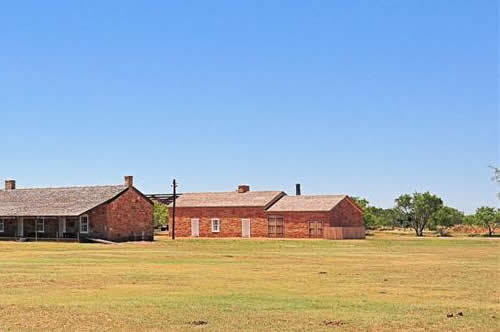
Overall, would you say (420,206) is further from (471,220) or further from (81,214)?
(81,214)

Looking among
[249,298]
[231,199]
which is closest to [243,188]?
[231,199]

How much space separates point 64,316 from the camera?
633 inches

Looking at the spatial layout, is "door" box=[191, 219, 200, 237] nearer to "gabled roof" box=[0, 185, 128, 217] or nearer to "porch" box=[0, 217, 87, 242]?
"gabled roof" box=[0, 185, 128, 217]

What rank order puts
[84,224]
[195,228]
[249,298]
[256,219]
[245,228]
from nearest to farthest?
[249,298] → [84,224] → [256,219] → [245,228] → [195,228]

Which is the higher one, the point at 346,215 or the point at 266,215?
the point at 266,215

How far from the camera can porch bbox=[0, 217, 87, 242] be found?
72.6m

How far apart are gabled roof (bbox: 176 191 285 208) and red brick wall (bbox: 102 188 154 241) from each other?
13937 millimetres

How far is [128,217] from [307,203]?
2103 centimetres

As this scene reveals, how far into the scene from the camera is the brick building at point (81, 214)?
2837 inches

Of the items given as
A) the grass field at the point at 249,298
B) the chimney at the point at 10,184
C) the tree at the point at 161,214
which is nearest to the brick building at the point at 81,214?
the chimney at the point at 10,184

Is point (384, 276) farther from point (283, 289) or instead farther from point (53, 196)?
point (53, 196)

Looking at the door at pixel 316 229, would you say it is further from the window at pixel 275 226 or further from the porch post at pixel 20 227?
the porch post at pixel 20 227

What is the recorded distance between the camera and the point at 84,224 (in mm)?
72500

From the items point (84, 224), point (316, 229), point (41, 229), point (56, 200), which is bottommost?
point (316, 229)
